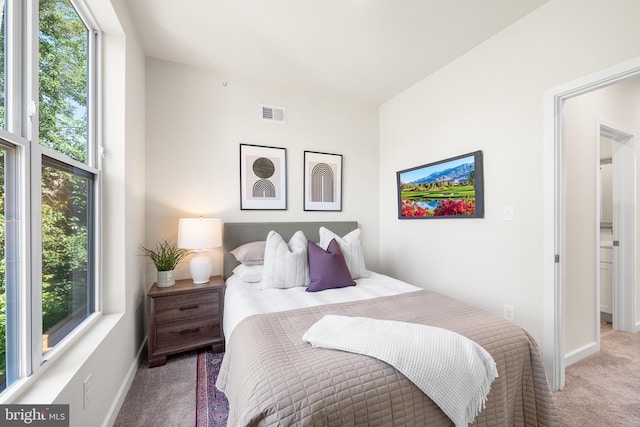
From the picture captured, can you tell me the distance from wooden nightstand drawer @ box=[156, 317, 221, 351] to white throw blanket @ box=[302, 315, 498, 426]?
1424 millimetres

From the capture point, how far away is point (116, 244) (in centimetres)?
174

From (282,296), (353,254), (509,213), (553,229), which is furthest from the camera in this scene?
(353,254)

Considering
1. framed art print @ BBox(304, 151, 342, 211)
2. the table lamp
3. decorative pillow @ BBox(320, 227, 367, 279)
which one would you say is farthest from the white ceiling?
decorative pillow @ BBox(320, 227, 367, 279)

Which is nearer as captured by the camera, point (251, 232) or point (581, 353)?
point (581, 353)

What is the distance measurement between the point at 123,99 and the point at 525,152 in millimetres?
2897

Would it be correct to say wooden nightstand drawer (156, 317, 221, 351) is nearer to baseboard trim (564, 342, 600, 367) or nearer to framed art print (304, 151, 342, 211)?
framed art print (304, 151, 342, 211)

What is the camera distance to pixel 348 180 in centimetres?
332

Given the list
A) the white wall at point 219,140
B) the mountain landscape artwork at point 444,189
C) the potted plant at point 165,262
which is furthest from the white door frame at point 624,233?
the potted plant at point 165,262

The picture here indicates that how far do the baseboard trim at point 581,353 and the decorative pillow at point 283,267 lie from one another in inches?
86.9

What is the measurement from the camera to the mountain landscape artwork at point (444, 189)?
2.29 metres

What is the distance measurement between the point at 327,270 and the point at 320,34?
195cm

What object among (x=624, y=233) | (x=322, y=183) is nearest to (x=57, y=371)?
(x=322, y=183)

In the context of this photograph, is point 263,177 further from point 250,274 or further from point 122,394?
point 122,394

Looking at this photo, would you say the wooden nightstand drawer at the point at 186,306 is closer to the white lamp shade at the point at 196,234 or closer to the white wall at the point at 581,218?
the white lamp shade at the point at 196,234
